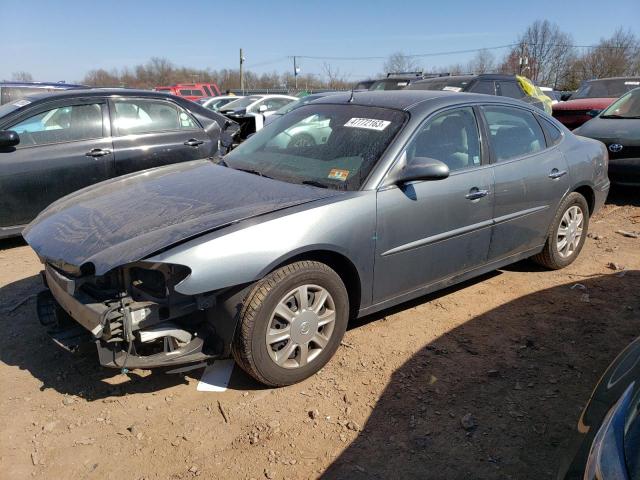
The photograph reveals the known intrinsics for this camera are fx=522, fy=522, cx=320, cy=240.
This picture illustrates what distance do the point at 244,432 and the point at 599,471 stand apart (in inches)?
67.7

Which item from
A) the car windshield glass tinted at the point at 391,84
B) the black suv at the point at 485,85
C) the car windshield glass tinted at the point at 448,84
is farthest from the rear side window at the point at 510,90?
the car windshield glass tinted at the point at 391,84

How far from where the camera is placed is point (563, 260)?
15.8 ft

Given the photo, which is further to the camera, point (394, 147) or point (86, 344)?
point (394, 147)

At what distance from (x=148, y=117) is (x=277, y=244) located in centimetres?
402

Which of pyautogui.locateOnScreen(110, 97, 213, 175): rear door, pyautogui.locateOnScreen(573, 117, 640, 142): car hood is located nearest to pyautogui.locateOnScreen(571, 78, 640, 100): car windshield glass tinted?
pyautogui.locateOnScreen(573, 117, 640, 142): car hood

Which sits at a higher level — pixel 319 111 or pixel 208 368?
pixel 319 111

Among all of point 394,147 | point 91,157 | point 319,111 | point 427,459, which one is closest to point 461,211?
point 394,147

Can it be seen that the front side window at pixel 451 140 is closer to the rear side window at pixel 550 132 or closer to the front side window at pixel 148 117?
the rear side window at pixel 550 132

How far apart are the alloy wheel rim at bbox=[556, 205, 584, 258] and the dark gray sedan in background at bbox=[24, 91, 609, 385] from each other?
9.3 inches

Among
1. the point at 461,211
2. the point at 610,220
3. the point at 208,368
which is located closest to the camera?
the point at 208,368

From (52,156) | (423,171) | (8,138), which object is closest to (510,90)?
(423,171)

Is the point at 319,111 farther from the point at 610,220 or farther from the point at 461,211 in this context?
the point at 610,220

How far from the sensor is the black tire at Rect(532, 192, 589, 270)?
4.56 metres

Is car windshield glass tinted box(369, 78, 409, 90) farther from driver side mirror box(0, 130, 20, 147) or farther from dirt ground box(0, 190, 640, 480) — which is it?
dirt ground box(0, 190, 640, 480)
